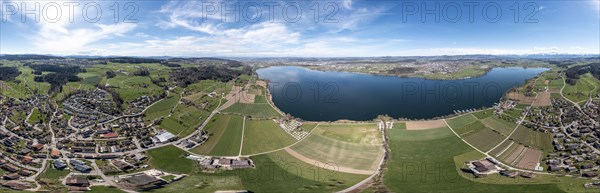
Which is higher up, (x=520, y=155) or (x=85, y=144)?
(x=85, y=144)

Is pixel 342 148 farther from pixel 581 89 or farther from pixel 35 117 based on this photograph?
pixel 581 89

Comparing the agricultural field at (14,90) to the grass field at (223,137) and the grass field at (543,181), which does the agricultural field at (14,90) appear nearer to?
the grass field at (223,137)

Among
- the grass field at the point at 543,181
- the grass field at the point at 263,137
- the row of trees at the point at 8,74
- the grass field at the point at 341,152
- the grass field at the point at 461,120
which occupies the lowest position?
the grass field at the point at 543,181

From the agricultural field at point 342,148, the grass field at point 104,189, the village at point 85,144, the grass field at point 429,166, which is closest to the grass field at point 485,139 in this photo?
the grass field at point 429,166

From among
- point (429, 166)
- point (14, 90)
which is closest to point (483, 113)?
point (429, 166)

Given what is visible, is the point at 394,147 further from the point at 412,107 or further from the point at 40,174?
the point at 40,174

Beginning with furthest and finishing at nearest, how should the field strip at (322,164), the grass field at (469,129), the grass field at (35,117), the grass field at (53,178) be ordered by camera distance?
the grass field at (35,117)
the grass field at (469,129)
the field strip at (322,164)
the grass field at (53,178)

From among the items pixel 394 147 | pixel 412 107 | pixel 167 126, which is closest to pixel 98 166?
pixel 167 126
